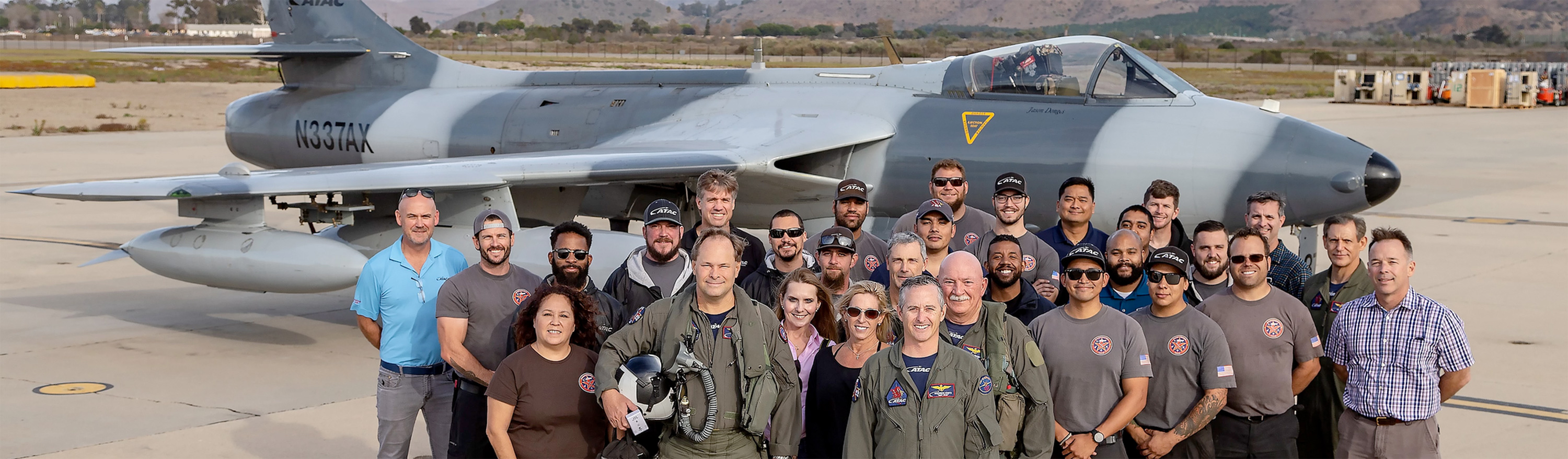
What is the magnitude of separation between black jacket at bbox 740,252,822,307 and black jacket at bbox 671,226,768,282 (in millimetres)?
538

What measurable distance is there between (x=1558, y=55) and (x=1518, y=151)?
3424 inches

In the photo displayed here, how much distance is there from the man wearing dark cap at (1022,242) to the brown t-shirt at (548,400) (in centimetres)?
203

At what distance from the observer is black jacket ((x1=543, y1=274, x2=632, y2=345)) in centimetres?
513

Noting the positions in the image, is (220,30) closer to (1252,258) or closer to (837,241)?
(837,241)

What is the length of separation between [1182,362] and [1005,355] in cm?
82

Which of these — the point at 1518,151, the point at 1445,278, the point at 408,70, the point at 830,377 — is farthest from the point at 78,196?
the point at 1518,151

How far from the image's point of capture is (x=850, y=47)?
90.5 meters

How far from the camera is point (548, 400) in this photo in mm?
4793

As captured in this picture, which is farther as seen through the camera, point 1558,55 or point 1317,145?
point 1558,55

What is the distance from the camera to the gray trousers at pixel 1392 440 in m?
5.01

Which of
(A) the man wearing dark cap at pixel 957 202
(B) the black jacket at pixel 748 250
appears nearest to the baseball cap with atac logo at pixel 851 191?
(A) the man wearing dark cap at pixel 957 202

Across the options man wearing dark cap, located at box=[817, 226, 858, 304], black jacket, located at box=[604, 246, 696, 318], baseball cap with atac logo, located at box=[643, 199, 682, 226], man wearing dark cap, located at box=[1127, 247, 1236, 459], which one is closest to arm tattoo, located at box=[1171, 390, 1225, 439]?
man wearing dark cap, located at box=[1127, 247, 1236, 459]

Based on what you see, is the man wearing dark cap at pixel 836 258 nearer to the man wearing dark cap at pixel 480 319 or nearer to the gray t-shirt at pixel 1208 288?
the man wearing dark cap at pixel 480 319

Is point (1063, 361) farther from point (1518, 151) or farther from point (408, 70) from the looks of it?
point (1518, 151)
